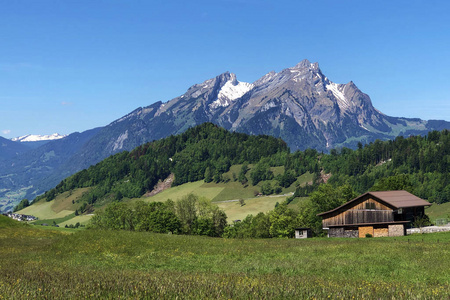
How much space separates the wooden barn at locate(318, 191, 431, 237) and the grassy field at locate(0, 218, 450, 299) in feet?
132

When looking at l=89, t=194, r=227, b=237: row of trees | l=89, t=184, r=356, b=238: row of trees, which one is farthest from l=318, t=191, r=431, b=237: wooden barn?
l=89, t=194, r=227, b=237: row of trees

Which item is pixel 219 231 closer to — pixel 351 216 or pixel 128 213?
pixel 128 213

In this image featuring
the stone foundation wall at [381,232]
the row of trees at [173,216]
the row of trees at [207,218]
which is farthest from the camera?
the row of trees at [173,216]

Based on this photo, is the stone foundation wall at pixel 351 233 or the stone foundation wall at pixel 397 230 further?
the stone foundation wall at pixel 351 233

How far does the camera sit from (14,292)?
42.4 ft

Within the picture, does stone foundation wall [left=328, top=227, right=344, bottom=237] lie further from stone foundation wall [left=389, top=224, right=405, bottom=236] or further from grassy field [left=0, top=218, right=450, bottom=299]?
grassy field [left=0, top=218, right=450, bottom=299]

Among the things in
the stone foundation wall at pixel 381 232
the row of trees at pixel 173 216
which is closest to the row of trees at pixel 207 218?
the row of trees at pixel 173 216

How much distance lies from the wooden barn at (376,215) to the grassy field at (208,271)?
40.3 meters

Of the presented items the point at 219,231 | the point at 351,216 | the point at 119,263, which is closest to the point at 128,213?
the point at 219,231

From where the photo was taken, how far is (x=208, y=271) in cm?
2495

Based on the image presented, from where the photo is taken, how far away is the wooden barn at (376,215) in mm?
77000

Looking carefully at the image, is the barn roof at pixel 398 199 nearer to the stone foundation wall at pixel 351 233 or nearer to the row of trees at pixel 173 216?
the stone foundation wall at pixel 351 233

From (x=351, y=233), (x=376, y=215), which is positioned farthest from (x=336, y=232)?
(x=376, y=215)

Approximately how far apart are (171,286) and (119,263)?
18937 millimetres
